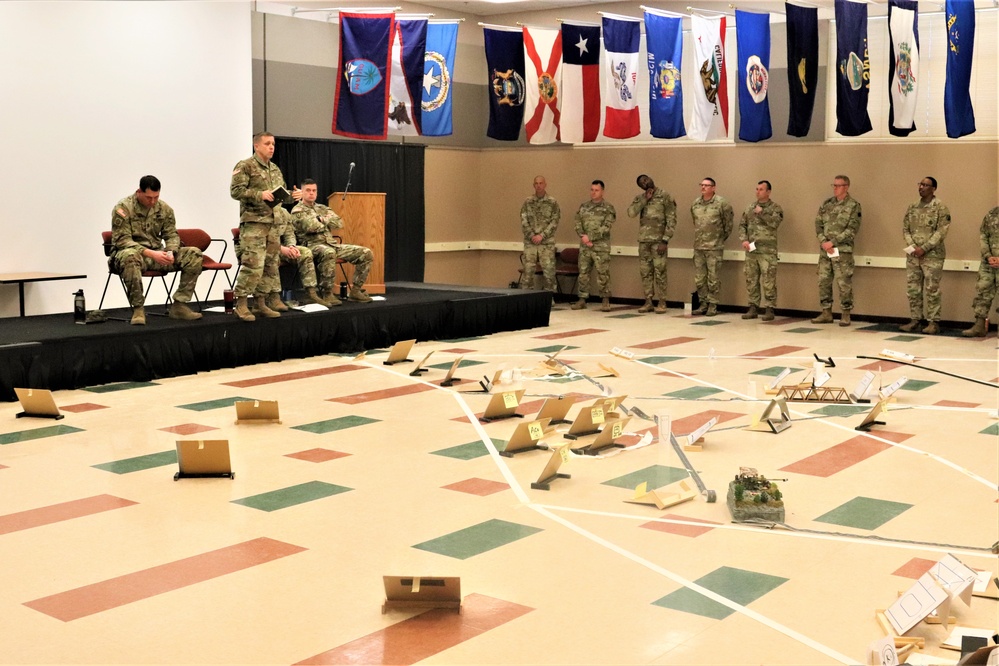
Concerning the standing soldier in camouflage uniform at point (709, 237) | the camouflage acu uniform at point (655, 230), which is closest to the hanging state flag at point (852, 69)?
the standing soldier in camouflage uniform at point (709, 237)

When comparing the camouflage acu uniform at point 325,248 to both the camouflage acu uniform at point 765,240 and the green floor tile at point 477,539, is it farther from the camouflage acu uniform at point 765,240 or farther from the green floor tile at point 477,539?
the green floor tile at point 477,539

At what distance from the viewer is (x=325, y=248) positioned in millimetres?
11156

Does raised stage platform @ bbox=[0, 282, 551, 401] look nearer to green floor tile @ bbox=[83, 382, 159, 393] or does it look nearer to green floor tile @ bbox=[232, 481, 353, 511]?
green floor tile @ bbox=[83, 382, 159, 393]

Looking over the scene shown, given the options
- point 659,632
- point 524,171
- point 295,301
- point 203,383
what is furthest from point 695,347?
point 659,632

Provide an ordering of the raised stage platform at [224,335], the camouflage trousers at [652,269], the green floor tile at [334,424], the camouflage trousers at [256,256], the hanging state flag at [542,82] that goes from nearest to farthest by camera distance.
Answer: the green floor tile at [334,424] < the raised stage platform at [224,335] < the camouflage trousers at [256,256] < the hanging state flag at [542,82] < the camouflage trousers at [652,269]

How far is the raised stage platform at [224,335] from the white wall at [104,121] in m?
1.01

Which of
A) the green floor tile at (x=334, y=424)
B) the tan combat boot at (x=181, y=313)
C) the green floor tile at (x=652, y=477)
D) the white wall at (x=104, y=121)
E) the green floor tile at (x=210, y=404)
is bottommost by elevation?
the green floor tile at (x=652, y=477)

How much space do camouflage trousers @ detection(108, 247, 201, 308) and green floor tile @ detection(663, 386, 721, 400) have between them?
14.0ft

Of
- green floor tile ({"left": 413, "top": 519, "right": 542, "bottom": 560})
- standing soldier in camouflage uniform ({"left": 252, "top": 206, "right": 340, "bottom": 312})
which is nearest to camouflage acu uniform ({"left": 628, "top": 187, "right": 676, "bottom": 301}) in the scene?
standing soldier in camouflage uniform ({"left": 252, "top": 206, "right": 340, "bottom": 312})

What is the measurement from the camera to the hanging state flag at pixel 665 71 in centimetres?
1255

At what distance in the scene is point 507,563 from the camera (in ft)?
14.1

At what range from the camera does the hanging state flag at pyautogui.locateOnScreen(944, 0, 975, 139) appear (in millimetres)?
11211

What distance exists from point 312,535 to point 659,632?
1715 mm

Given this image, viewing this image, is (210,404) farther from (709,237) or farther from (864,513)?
(709,237)
